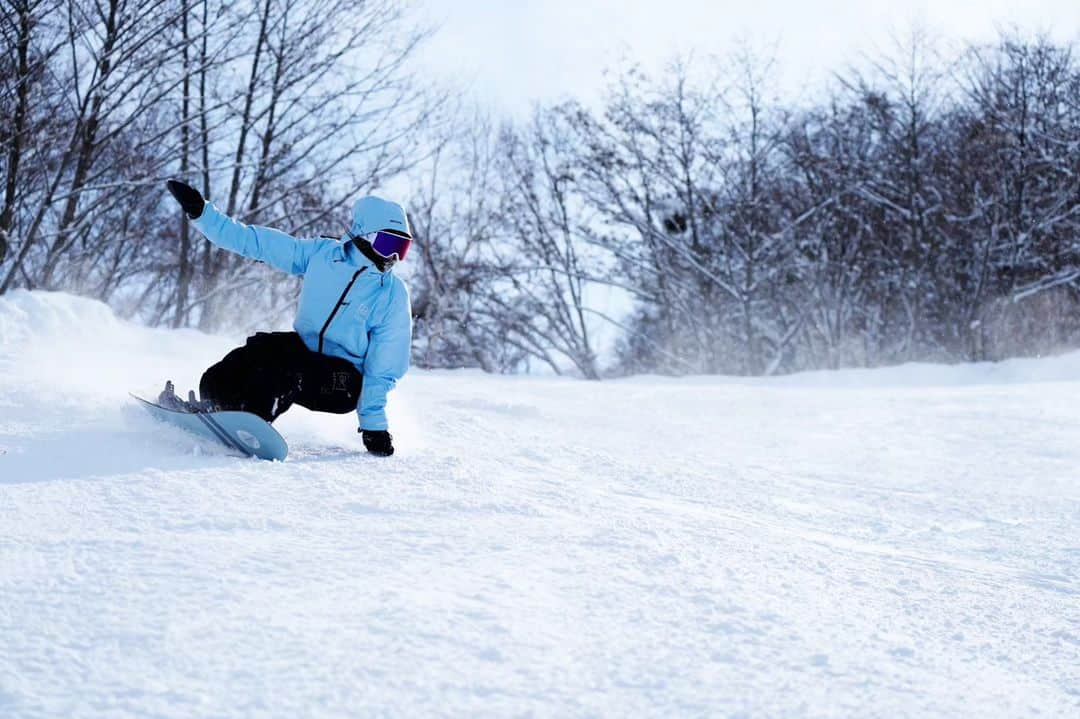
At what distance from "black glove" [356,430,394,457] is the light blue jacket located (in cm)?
9

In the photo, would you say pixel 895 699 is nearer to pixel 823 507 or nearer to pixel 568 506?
pixel 568 506

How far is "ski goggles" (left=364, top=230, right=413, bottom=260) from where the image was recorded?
350cm

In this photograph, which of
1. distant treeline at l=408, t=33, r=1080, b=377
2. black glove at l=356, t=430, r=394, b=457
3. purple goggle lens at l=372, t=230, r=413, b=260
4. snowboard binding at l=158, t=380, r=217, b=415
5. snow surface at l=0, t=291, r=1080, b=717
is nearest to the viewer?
snow surface at l=0, t=291, r=1080, b=717

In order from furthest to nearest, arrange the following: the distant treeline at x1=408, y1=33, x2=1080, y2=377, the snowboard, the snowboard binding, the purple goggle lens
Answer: the distant treeline at x1=408, y1=33, x2=1080, y2=377, the purple goggle lens, the snowboard binding, the snowboard

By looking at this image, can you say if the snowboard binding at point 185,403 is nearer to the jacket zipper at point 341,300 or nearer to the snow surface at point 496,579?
the snow surface at point 496,579

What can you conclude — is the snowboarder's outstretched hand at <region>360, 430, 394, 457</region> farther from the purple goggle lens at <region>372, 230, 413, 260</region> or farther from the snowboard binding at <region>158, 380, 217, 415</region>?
the purple goggle lens at <region>372, 230, 413, 260</region>

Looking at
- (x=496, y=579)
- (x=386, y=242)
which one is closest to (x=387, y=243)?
(x=386, y=242)

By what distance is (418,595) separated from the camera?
1.71m

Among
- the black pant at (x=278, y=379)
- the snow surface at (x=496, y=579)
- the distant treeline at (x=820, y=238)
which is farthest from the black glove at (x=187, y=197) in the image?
the distant treeline at (x=820, y=238)

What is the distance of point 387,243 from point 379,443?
79cm

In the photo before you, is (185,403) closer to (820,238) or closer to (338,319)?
(338,319)

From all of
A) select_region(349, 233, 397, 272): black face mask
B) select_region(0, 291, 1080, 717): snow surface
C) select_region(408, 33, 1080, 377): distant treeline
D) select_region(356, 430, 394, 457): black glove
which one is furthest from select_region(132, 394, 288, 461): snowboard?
select_region(408, 33, 1080, 377): distant treeline

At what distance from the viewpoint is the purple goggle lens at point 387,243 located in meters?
3.50

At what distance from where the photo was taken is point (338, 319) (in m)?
3.53
